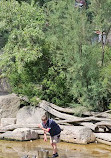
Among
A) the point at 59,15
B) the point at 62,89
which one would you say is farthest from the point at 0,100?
the point at 59,15

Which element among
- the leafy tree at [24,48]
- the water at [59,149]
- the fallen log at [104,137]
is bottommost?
the water at [59,149]

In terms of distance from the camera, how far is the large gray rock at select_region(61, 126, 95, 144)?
13.5 m

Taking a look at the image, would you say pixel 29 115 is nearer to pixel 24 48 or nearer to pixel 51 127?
pixel 24 48

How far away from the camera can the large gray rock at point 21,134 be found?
46.0ft

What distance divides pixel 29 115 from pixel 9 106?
4.32ft

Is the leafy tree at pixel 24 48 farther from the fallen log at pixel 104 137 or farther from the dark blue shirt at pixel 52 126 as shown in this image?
the dark blue shirt at pixel 52 126

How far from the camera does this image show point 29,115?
16641 millimetres

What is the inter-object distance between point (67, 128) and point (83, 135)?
849mm

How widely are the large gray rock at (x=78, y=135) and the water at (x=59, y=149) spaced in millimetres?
232

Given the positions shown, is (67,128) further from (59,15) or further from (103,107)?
(59,15)

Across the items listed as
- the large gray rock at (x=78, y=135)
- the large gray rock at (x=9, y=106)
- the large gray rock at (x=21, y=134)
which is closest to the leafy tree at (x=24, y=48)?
the large gray rock at (x=9, y=106)

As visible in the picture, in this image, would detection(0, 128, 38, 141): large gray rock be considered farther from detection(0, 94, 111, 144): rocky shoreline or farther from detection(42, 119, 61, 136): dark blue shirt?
detection(42, 119, 61, 136): dark blue shirt

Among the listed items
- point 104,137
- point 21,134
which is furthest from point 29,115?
point 104,137

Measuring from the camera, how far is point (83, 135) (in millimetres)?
13484
